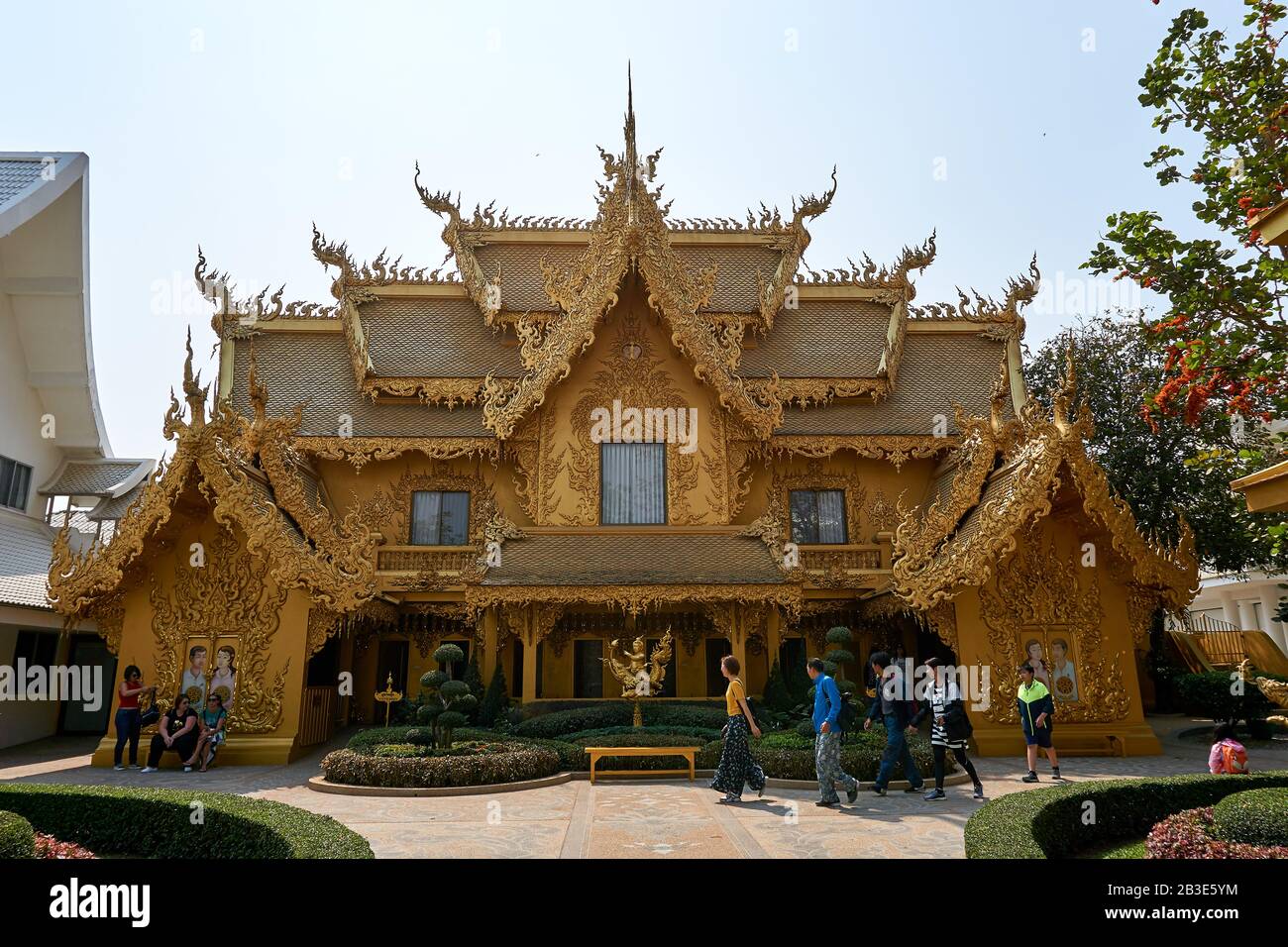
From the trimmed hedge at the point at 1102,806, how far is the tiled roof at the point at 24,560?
46.2 feet

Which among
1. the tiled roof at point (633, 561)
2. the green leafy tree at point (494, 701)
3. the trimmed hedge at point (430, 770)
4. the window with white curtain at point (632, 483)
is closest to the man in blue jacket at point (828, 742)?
the trimmed hedge at point (430, 770)

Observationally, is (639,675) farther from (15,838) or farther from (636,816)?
(15,838)

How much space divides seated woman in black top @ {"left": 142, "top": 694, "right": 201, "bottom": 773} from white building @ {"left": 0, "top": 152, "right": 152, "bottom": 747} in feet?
18.5

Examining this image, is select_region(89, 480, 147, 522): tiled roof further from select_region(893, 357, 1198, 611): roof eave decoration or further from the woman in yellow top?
select_region(893, 357, 1198, 611): roof eave decoration

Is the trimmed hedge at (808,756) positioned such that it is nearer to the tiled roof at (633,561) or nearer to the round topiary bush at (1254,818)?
the tiled roof at (633,561)

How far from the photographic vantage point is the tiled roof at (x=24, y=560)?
13.6 meters

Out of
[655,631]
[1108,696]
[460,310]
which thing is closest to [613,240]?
[460,310]

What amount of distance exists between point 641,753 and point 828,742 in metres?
2.62

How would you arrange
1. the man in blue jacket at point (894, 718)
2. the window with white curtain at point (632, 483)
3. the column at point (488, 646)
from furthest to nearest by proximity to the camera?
1. the window with white curtain at point (632, 483)
2. the column at point (488, 646)
3. the man in blue jacket at point (894, 718)

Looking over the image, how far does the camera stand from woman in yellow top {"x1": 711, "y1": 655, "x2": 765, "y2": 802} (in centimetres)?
808

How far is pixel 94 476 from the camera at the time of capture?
1831 cm

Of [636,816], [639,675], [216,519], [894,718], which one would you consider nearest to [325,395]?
[216,519]
